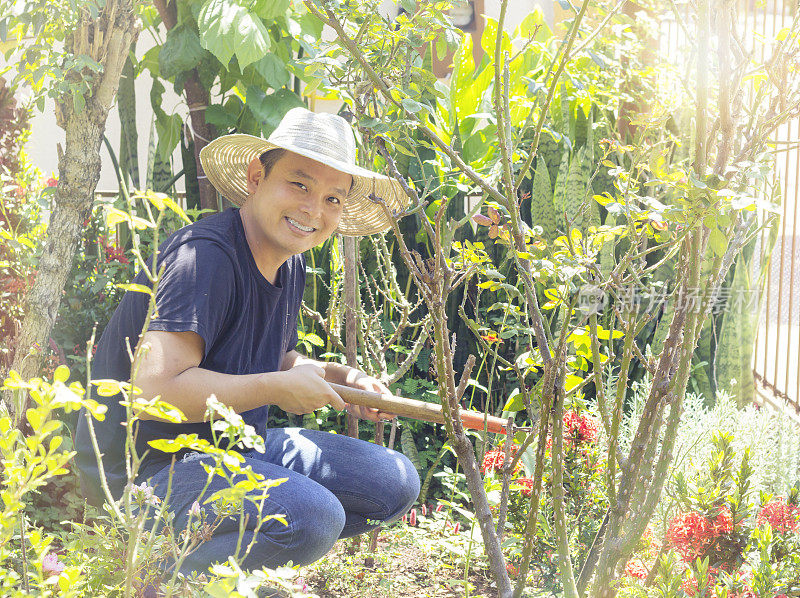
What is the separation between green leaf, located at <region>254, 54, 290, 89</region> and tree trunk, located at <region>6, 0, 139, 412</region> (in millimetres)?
871

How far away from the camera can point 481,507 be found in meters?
1.36

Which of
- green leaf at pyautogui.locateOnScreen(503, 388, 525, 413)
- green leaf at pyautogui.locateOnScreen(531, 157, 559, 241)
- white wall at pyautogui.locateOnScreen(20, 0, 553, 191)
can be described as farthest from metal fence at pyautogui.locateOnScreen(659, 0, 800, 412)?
green leaf at pyautogui.locateOnScreen(503, 388, 525, 413)

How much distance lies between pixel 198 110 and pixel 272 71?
487mm

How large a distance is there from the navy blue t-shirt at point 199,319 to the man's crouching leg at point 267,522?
134 mm

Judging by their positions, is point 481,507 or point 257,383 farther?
point 257,383

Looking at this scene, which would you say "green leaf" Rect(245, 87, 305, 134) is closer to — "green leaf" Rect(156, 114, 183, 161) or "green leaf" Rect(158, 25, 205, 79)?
"green leaf" Rect(158, 25, 205, 79)

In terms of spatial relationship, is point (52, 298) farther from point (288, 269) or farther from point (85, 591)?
point (85, 591)

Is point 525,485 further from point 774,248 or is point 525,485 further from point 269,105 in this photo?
point 774,248

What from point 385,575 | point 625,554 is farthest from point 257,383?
point 385,575

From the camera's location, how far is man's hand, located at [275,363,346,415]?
1618 mm

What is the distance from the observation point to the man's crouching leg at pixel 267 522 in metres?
1.67

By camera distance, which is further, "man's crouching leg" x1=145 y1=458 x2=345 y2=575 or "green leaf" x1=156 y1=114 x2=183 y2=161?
"green leaf" x1=156 y1=114 x2=183 y2=161

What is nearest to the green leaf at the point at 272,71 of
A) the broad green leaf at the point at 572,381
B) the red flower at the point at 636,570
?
the broad green leaf at the point at 572,381

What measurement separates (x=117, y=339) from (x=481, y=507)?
0.96 m
